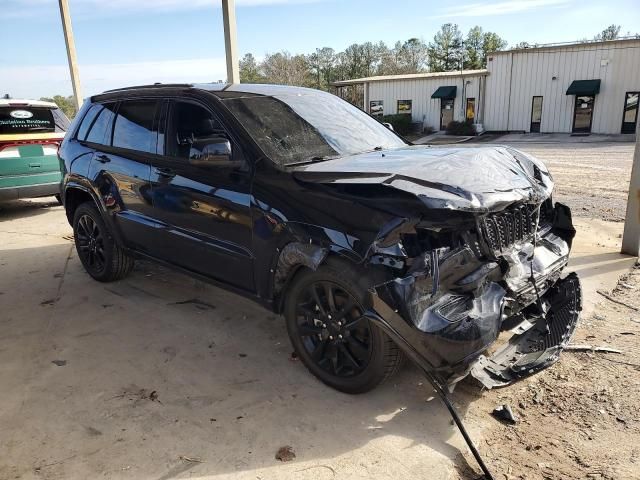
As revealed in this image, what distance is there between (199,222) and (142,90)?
59.8 inches

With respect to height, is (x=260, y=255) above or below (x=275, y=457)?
above

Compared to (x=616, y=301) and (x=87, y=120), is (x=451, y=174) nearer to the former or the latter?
(x=616, y=301)

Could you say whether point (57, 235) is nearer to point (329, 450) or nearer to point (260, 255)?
point (260, 255)

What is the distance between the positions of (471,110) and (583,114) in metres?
6.08

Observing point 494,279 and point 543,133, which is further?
point 543,133

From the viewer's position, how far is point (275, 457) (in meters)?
2.70

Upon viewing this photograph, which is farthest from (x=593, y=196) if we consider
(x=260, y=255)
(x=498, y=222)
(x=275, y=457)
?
(x=275, y=457)

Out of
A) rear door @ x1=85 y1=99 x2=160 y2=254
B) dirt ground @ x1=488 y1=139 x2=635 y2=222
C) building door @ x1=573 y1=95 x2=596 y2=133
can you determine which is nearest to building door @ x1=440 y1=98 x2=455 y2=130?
building door @ x1=573 y1=95 x2=596 y2=133

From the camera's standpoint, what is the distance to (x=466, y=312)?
2.71 meters

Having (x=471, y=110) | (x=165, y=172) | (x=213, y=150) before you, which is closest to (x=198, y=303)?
(x=165, y=172)

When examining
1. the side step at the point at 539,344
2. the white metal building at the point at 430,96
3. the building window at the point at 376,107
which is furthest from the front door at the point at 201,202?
the building window at the point at 376,107

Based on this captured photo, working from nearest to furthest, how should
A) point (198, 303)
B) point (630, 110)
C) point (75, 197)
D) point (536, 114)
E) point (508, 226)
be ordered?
point (508, 226) → point (198, 303) → point (75, 197) → point (630, 110) → point (536, 114)

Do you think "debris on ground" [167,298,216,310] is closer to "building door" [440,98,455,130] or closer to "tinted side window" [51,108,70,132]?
"tinted side window" [51,108,70,132]

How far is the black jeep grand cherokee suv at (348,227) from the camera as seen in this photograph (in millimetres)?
2717
